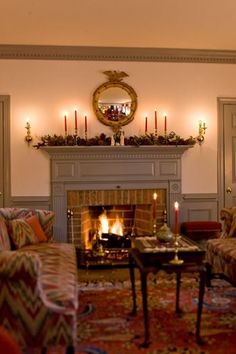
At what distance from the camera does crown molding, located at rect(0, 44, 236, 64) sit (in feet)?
17.4

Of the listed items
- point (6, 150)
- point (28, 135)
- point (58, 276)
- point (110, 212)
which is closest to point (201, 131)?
point (110, 212)

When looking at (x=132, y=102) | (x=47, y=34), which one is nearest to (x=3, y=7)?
(x=47, y=34)

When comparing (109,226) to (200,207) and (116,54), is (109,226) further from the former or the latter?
(116,54)

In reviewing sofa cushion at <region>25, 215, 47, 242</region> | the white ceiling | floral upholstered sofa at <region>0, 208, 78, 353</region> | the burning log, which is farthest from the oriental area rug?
the white ceiling

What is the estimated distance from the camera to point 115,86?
547cm

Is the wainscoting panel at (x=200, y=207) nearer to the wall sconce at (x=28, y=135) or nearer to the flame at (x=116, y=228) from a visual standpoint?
the flame at (x=116, y=228)

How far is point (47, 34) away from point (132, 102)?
1407 millimetres

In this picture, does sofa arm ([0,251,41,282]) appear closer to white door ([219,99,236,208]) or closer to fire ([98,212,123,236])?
fire ([98,212,123,236])

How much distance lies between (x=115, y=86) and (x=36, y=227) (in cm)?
237

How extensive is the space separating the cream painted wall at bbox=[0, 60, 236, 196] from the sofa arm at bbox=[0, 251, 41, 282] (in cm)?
309

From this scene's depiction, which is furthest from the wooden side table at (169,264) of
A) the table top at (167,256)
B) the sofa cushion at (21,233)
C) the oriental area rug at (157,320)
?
the sofa cushion at (21,233)

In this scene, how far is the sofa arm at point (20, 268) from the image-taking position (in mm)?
2264

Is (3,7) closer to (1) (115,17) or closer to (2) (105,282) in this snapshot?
(1) (115,17)

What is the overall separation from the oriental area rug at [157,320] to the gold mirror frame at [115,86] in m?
2.22
